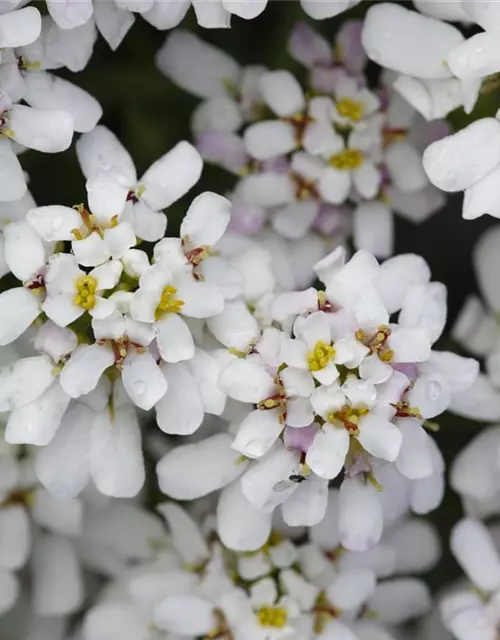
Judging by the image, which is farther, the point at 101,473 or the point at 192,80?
the point at 192,80

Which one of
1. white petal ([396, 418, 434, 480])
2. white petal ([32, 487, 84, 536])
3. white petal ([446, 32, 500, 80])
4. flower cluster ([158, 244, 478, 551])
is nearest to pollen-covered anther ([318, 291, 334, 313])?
flower cluster ([158, 244, 478, 551])

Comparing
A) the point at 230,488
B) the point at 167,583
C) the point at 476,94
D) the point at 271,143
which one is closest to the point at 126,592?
the point at 167,583

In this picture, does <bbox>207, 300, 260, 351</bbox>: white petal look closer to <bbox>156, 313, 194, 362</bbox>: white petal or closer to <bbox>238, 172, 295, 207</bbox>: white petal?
<bbox>156, 313, 194, 362</bbox>: white petal

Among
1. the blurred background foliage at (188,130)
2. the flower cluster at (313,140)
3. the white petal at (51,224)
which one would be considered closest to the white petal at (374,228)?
the flower cluster at (313,140)

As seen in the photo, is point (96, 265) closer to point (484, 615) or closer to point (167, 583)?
point (167, 583)

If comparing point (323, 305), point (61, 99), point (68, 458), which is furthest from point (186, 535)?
point (61, 99)

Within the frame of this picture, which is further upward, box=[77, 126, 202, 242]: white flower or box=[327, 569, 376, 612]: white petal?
box=[77, 126, 202, 242]: white flower
